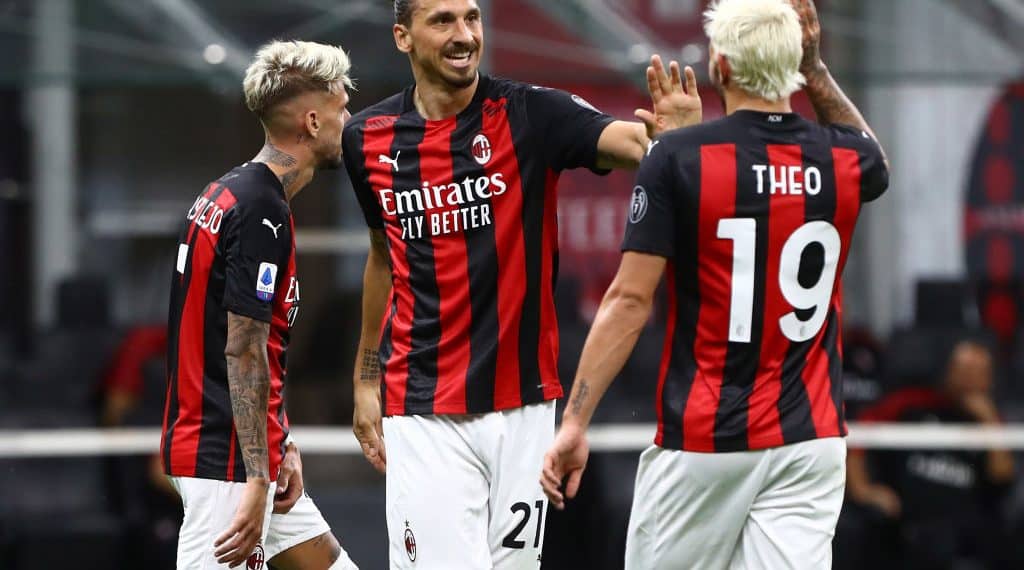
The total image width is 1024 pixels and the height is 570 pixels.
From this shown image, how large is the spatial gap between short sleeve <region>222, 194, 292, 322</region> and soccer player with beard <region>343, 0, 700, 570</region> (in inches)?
14.3

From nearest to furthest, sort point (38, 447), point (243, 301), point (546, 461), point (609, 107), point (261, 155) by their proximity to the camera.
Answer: point (546, 461), point (243, 301), point (261, 155), point (38, 447), point (609, 107)

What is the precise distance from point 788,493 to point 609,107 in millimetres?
6264

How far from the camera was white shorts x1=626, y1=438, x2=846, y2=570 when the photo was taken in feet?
14.2

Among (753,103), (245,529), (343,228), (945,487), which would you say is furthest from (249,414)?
(343,228)

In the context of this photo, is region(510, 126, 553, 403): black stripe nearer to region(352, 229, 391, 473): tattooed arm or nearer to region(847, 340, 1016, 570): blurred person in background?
region(352, 229, 391, 473): tattooed arm

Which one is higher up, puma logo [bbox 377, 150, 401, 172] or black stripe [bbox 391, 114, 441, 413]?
puma logo [bbox 377, 150, 401, 172]

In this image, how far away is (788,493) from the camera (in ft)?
14.2

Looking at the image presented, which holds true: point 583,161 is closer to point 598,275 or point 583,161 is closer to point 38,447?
point 38,447

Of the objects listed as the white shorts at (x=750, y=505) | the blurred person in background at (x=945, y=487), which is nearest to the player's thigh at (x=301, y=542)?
the white shorts at (x=750, y=505)

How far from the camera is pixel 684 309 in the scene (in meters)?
4.34

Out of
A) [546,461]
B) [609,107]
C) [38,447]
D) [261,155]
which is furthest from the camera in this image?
[609,107]

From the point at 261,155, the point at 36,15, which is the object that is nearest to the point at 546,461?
the point at 261,155

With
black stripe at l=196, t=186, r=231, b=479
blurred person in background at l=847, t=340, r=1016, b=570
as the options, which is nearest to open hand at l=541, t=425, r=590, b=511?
black stripe at l=196, t=186, r=231, b=479

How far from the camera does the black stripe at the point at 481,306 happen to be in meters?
4.66
